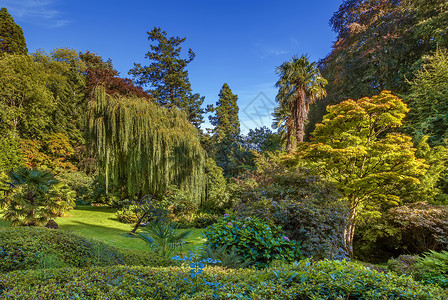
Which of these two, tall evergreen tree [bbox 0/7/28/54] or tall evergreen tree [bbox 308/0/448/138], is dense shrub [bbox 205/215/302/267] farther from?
tall evergreen tree [bbox 0/7/28/54]

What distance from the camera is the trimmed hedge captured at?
175 centimetres

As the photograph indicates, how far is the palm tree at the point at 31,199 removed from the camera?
16.5 ft

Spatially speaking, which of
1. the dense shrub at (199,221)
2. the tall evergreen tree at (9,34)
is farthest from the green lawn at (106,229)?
the tall evergreen tree at (9,34)

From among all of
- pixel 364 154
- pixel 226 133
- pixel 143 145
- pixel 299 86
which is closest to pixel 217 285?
pixel 364 154

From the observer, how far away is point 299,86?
12297mm

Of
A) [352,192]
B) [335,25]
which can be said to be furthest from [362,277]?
[335,25]

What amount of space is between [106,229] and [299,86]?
1196cm

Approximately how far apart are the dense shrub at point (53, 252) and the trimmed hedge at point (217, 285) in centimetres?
56

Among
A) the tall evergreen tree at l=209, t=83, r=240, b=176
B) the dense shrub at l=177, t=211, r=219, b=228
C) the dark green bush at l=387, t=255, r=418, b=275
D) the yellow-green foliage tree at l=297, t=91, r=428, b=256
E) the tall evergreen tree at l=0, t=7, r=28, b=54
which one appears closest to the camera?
the dark green bush at l=387, t=255, r=418, b=275

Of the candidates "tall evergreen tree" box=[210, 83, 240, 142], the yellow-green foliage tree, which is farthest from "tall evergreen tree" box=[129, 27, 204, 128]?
the yellow-green foliage tree

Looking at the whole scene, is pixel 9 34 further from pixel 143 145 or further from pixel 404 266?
pixel 404 266

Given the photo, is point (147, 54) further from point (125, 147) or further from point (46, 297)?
point (46, 297)

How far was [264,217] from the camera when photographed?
4.32m

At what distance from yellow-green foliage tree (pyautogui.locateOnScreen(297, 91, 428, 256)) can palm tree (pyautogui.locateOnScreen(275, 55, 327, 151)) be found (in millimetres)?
3657
